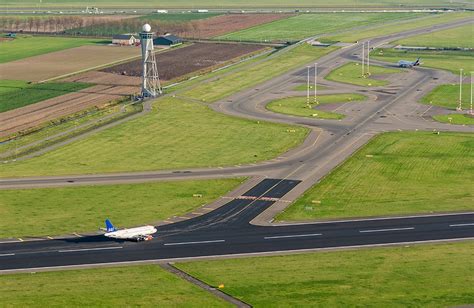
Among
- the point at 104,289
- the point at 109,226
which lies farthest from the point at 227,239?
the point at 104,289

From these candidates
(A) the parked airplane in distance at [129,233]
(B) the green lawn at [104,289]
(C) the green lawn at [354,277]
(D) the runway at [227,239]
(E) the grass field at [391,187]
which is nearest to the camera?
(B) the green lawn at [104,289]

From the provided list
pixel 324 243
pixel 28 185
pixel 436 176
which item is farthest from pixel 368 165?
pixel 28 185

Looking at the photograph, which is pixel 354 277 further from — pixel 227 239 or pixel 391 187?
pixel 391 187

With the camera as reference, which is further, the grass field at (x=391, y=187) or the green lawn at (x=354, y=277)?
the grass field at (x=391, y=187)

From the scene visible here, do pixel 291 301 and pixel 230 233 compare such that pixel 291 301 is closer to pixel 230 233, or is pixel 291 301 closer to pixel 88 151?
pixel 230 233

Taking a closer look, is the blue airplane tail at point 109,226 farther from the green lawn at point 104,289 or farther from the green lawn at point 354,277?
the green lawn at point 354,277

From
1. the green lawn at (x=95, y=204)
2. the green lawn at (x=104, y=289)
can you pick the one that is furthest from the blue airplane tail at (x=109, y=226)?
the green lawn at (x=104, y=289)

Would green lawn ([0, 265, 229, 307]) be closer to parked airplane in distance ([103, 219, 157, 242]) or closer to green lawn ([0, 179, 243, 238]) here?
parked airplane in distance ([103, 219, 157, 242])
